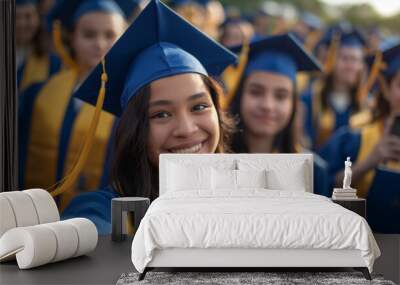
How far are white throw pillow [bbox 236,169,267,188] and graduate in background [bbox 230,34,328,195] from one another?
0.73 meters

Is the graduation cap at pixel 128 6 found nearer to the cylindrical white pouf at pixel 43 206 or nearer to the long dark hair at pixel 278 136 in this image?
the long dark hair at pixel 278 136

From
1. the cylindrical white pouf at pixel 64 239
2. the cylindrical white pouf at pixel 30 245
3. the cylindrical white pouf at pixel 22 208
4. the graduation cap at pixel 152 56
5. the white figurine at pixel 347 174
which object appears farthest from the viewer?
the graduation cap at pixel 152 56

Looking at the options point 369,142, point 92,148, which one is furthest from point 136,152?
point 369,142

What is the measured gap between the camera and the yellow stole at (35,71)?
6.57 metres

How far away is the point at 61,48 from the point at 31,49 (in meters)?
0.33

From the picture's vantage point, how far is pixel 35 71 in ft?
21.6

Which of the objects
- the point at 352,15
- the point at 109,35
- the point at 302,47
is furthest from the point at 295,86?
the point at 109,35

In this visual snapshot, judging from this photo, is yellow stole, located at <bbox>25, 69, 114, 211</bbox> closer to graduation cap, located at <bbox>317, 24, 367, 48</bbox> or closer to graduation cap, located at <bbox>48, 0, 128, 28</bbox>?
graduation cap, located at <bbox>48, 0, 128, 28</bbox>

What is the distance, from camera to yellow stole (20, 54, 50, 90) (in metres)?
6.57

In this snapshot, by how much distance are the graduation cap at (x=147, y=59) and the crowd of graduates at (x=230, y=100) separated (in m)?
0.01

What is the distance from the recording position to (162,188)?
620 cm

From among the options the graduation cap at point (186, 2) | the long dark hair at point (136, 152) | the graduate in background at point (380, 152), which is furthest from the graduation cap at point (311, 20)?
the long dark hair at point (136, 152)

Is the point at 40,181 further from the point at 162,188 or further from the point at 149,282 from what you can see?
the point at 149,282

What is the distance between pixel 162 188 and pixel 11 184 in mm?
1508
